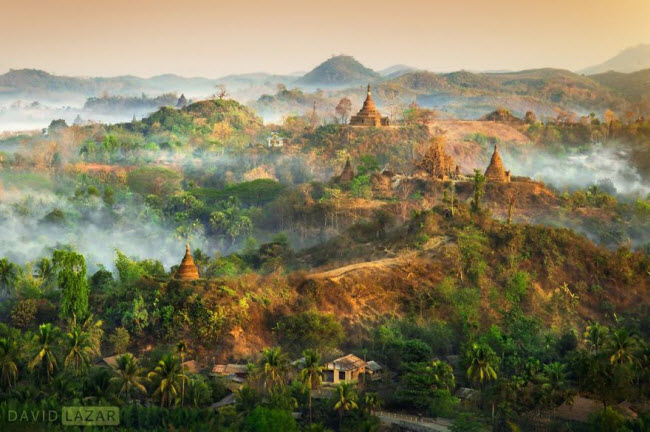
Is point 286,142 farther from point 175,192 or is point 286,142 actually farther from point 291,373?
point 291,373

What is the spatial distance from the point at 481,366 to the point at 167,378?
14201 millimetres

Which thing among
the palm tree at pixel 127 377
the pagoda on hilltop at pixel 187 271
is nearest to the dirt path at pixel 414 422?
the palm tree at pixel 127 377

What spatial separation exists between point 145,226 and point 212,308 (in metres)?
43.4

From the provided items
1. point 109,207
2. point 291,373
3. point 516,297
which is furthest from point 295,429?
point 109,207

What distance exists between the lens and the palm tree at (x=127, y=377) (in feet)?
139

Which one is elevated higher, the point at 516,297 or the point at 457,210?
the point at 457,210

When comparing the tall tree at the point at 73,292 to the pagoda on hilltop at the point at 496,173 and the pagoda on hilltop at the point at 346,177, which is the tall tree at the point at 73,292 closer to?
the pagoda on hilltop at the point at 346,177

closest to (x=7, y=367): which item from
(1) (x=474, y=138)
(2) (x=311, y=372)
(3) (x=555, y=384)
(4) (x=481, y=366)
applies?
(2) (x=311, y=372)

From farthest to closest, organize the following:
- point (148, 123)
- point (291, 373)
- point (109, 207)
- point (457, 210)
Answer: point (148, 123), point (109, 207), point (457, 210), point (291, 373)

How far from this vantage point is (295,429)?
40.6 metres

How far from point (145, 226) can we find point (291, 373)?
49.4m

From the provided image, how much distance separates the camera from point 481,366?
46.0 meters

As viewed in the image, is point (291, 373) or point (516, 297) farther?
point (516, 297)

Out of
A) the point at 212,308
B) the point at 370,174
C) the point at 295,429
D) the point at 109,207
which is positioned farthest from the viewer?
the point at 109,207
